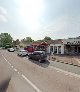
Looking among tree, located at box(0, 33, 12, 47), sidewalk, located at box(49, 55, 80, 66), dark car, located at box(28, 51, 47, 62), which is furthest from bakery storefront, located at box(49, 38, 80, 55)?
tree, located at box(0, 33, 12, 47)

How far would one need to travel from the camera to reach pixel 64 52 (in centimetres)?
5272

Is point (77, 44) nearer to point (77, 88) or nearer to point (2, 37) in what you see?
point (77, 88)

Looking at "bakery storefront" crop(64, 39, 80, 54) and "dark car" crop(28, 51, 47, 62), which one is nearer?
"dark car" crop(28, 51, 47, 62)

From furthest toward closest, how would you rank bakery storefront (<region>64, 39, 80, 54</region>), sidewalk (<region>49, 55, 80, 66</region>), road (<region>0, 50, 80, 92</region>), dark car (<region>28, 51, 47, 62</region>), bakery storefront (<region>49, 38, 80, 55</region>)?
→ bakery storefront (<region>49, 38, 80, 55</region>) < bakery storefront (<region>64, 39, 80, 54</region>) < dark car (<region>28, 51, 47, 62</region>) < sidewalk (<region>49, 55, 80, 66</region>) < road (<region>0, 50, 80, 92</region>)

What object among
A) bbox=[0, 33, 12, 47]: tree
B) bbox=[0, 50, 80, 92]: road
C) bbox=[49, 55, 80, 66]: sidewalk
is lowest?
bbox=[49, 55, 80, 66]: sidewalk

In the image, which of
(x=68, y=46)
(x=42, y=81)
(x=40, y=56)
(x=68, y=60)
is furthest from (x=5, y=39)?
(x=42, y=81)

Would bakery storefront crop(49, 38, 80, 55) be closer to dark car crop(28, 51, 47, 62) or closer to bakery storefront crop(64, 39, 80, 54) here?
bakery storefront crop(64, 39, 80, 54)

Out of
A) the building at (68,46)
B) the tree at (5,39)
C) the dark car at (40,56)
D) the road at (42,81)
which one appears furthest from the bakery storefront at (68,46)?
the tree at (5,39)

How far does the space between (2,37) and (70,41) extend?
4864 inches

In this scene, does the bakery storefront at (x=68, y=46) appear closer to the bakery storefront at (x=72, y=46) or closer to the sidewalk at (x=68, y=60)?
the bakery storefront at (x=72, y=46)

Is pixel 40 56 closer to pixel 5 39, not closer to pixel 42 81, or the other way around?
pixel 42 81

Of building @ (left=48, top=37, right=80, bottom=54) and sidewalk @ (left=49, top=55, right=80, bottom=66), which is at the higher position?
building @ (left=48, top=37, right=80, bottom=54)

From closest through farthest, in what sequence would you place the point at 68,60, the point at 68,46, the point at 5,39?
the point at 68,60 < the point at 68,46 < the point at 5,39

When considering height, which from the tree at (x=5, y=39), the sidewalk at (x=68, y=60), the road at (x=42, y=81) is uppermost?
the tree at (x=5, y=39)
